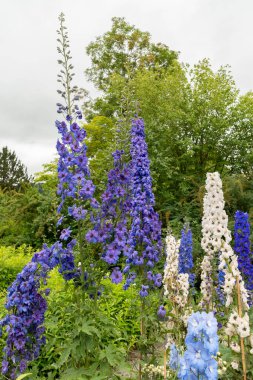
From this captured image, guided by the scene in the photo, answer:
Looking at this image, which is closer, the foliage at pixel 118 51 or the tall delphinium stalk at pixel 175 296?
the tall delphinium stalk at pixel 175 296

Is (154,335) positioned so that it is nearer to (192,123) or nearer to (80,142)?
(80,142)

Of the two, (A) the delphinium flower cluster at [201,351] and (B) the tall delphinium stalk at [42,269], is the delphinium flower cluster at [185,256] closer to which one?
(B) the tall delphinium stalk at [42,269]

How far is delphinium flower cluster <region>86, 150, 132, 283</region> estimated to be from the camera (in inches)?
140

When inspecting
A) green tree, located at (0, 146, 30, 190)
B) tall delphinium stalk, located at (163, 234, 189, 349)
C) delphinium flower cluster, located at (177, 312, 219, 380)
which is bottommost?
delphinium flower cluster, located at (177, 312, 219, 380)

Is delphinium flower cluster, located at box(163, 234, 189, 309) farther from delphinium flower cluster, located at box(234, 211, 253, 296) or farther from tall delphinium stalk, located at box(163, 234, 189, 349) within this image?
delphinium flower cluster, located at box(234, 211, 253, 296)

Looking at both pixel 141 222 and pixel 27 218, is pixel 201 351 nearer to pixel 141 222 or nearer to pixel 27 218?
pixel 141 222

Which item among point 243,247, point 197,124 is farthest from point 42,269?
point 197,124

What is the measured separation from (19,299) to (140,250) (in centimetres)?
120

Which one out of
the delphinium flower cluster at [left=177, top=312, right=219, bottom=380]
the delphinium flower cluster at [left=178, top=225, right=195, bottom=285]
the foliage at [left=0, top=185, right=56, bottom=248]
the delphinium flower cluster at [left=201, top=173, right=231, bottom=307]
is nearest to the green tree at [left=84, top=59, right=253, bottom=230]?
the foliage at [left=0, top=185, right=56, bottom=248]

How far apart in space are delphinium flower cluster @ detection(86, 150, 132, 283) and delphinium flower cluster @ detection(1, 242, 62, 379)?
33 cm

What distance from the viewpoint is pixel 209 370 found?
6.01ft

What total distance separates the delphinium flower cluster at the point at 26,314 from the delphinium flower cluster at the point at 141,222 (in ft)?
2.63

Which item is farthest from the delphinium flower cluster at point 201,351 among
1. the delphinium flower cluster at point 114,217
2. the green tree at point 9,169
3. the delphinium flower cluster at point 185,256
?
the green tree at point 9,169

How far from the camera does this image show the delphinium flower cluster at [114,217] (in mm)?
3545
